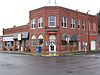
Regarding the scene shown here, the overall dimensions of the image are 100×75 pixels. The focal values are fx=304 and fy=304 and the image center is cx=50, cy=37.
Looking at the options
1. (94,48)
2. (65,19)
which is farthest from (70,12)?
(94,48)

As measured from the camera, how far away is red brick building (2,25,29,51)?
218 ft

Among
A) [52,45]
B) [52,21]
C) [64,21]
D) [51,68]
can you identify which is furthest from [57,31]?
[51,68]

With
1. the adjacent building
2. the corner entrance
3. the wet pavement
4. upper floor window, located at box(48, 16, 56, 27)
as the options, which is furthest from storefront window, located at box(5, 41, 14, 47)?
the wet pavement

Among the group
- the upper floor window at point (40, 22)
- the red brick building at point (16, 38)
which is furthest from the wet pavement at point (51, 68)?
the red brick building at point (16, 38)

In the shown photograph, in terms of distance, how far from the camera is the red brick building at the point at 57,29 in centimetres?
5722

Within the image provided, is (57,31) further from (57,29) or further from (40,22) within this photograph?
(40,22)

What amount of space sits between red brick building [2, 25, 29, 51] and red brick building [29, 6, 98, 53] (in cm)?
420

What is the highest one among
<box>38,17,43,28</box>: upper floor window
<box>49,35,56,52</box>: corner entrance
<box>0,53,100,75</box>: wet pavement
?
<box>38,17,43,28</box>: upper floor window

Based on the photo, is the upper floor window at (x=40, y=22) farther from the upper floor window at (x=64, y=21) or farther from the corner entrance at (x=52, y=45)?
the upper floor window at (x=64, y=21)

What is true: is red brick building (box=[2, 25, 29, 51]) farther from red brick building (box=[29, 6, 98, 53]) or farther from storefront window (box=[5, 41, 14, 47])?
red brick building (box=[29, 6, 98, 53])

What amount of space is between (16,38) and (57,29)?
1593 centimetres

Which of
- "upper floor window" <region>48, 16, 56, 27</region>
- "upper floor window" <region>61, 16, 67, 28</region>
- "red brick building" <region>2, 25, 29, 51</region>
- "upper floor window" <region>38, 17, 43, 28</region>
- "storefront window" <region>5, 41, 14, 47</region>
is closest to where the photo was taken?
"upper floor window" <region>48, 16, 56, 27</region>

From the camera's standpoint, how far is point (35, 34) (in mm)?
60312

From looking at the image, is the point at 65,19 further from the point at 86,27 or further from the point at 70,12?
Result: the point at 86,27
